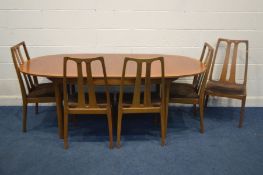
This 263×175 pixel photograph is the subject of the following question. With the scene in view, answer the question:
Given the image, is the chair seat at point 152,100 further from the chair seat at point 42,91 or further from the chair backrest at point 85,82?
the chair seat at point 42,91

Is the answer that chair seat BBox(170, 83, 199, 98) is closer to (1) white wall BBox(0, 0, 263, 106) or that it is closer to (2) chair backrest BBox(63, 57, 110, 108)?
(1) white wall BBox(0, 0, 263, 106)

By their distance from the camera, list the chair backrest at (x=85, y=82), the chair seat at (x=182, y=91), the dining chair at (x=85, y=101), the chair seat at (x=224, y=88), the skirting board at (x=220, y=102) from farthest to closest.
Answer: the skirting board at (x=220, y=102), the chair seat at (x=224, y=88), the chair seat at (x=182, y=91), the dining chair at (x=85, y=101), the chair backrest at (x=85, y=82)

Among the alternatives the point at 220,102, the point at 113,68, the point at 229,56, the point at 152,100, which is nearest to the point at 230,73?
the point at 229,56

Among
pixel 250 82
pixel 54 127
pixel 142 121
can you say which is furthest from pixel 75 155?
pixel 250 82

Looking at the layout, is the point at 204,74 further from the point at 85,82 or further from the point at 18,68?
the point at 18,68

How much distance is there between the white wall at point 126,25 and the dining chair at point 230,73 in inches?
4.6

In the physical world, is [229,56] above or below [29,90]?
above

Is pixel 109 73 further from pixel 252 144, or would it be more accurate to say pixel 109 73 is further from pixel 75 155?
pixel 252 144

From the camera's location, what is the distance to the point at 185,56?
339cm

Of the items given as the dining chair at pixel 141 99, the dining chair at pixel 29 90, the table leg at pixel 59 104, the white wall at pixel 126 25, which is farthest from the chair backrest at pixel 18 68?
the dining chair at pixel 141 99

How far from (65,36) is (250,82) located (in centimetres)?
228

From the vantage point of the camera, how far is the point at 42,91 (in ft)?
9.69

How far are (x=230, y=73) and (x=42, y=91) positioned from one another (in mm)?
2087

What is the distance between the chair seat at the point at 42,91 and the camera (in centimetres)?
288
